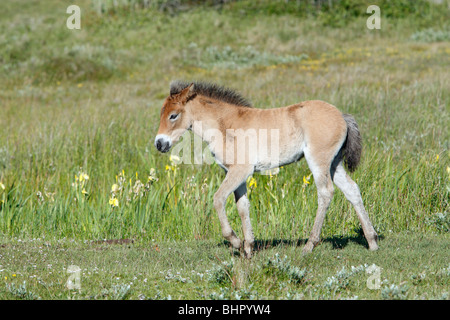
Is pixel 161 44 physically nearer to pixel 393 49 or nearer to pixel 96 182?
pixel 393 49

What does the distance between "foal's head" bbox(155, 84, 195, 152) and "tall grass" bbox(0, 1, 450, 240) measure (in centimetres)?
246

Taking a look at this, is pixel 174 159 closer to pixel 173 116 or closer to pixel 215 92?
pixel 215 92

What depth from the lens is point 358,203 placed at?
7512mm

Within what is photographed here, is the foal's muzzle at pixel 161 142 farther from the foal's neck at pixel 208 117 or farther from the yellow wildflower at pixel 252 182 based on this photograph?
the yellow wildflower at pixel 252 182

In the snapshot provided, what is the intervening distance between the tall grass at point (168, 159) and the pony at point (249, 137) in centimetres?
161

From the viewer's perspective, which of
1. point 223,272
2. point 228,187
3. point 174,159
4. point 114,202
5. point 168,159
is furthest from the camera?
point 168,159

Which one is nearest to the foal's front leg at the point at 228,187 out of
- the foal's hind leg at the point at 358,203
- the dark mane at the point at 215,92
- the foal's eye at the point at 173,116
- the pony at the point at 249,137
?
the pony at the point at 249,137

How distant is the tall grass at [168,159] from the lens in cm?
935

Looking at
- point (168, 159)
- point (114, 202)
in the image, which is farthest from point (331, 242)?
point (168, 159)

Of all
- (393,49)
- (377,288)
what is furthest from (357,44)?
(377,288)

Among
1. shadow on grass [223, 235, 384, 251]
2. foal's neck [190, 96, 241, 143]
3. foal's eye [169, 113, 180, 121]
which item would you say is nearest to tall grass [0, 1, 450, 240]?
shadow on grass [223, 235, 384, 251]

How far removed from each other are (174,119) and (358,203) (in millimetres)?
2818

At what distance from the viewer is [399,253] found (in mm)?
7293

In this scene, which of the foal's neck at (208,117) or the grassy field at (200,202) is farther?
the foal's neck at (208,117)
